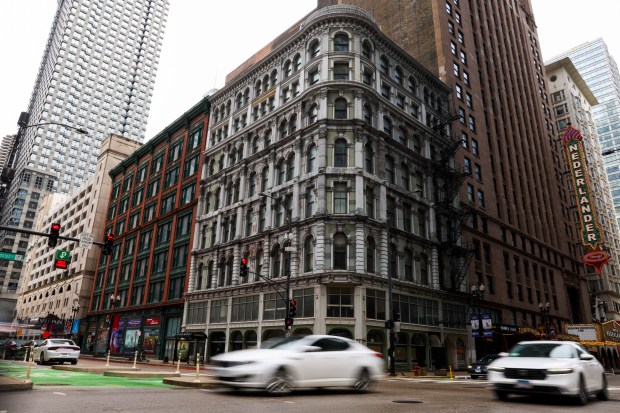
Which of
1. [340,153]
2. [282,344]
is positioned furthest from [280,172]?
[282,344]

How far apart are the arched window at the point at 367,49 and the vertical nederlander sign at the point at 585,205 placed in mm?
37661

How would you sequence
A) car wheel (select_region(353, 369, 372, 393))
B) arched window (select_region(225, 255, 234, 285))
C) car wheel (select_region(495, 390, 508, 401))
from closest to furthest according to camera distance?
car wheel (select_region(495, 390, 508, 401)) < car wheel (select_region(353, 369, 372, 393)) < arched window (select_region(225, 255, 234, 285))

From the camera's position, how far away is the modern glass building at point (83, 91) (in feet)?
443

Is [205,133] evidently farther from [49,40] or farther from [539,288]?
[49,40]

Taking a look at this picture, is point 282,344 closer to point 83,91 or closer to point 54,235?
point 54,235

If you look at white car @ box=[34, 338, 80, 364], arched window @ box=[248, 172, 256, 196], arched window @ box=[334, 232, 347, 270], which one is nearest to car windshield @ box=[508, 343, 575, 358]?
arched window @ box=[334, 232, 347, 270]

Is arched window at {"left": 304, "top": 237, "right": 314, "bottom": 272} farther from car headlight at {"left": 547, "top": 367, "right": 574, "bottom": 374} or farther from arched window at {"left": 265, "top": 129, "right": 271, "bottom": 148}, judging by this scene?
car headlight at {"left": 547, "top": 367, "right": 574, "bottom": 374}

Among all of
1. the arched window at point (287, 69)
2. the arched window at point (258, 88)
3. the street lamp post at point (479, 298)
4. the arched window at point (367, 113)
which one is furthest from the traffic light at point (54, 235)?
the arched window at point (258, 88)

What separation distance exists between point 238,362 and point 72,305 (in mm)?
73221

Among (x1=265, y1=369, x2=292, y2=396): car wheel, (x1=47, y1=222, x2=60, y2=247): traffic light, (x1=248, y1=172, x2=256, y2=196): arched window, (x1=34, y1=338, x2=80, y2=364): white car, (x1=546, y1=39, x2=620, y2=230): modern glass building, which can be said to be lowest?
(x1=265, y1=369, x2=292, y2=396): car wheel

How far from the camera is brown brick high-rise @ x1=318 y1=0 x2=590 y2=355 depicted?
49.0 meters

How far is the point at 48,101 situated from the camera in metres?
143

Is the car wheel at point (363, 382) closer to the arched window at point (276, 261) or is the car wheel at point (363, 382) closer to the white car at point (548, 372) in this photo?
the white car at point (548, 372)

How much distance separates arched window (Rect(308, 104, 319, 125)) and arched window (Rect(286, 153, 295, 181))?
10.8ft
